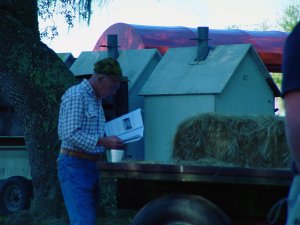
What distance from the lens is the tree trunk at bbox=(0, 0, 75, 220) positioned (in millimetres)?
11688

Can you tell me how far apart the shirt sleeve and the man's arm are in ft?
10.5

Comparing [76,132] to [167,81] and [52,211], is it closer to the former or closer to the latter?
[52,211]

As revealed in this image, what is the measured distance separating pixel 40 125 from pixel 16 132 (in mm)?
2374

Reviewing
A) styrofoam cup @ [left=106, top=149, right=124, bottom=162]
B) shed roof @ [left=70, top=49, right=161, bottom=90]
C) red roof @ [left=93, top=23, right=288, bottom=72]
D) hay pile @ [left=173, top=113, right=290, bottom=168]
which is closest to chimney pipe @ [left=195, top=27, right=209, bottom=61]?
shed roof @ [left=70, top=49, right=161, bottom=90]

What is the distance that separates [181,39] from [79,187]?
14634 mm

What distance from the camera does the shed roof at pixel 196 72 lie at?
615 inches

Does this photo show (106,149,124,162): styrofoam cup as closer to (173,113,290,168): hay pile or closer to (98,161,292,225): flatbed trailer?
(173,113,290,168): hay pile

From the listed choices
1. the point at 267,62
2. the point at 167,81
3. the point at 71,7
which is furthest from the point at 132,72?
the point at 267,62

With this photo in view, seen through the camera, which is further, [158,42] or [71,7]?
[158,42]

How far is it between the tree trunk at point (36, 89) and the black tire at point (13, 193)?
894 mm

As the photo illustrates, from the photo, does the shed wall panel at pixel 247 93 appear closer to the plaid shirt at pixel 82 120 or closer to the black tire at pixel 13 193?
the black tire at pixel 13 193

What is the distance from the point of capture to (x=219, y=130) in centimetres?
729

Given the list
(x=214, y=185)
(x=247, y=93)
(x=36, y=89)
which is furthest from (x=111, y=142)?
(x=247, y=93)

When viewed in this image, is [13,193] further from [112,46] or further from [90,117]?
[90,117]
